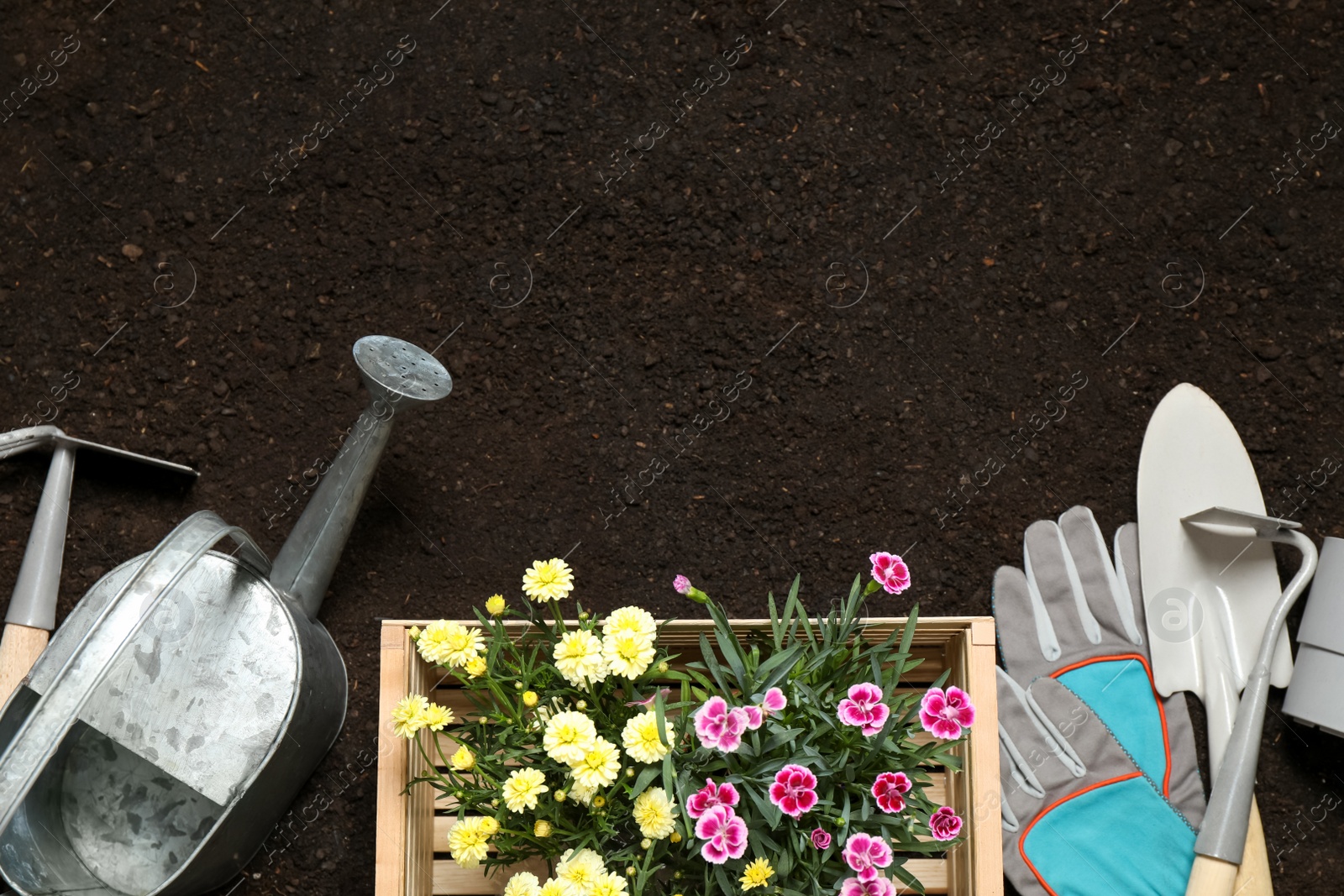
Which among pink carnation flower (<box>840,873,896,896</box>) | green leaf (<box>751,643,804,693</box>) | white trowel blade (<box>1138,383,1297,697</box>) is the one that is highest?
white trowel blade (<box>1138,383,1297,697</box>)

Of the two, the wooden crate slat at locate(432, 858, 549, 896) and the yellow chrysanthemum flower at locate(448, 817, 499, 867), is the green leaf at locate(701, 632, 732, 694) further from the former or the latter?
the wooden crate slat at locate(432, 858, 549, 896)

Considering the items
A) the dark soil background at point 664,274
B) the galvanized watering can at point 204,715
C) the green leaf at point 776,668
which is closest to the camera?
the green leaf at point 776,668

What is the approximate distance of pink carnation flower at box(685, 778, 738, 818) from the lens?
76cm

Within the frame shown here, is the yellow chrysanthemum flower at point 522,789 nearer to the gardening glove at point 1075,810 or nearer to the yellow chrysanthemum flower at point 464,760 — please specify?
the yellow chrysanthemum flower at point 464,760

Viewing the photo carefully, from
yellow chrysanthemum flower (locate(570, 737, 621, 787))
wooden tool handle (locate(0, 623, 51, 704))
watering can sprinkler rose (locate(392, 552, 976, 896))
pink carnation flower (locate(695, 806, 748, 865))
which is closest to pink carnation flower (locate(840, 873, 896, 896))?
watering can sprinkler rose (locate(392, 552, 976, 896))

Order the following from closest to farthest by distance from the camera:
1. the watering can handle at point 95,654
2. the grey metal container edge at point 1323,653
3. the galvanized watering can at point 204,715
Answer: the watering can handle at point 95,654
the galvanized watering can at point 204,715
the grey metal container edge at point 1323,653

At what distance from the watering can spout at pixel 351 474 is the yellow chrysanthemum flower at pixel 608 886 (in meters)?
0.52

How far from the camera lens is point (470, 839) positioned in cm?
79

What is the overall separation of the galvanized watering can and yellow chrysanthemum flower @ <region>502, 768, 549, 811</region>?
35 centimetres

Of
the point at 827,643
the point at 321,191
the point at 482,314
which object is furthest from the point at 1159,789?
the point at 321,191

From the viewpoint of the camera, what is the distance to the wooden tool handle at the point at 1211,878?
112 cm

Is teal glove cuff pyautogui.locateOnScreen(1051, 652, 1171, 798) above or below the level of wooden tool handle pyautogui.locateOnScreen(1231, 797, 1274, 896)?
above

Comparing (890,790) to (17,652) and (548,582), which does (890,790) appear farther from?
(17,652)

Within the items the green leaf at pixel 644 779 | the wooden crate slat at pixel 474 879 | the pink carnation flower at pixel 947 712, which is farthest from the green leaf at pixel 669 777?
the wooden crate slat at pixel 474 879
